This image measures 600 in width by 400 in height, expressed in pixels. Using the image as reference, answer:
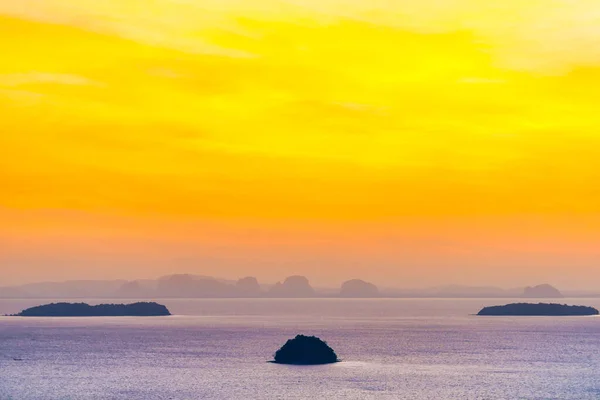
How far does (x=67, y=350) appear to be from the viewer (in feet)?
633

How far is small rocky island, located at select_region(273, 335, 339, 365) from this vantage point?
150m

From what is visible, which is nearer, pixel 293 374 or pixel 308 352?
pixel 293 374

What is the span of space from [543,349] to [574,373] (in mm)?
54495

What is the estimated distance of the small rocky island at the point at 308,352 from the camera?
491ft

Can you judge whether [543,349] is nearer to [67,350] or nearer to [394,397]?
[394,397]

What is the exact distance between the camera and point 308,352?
494ft

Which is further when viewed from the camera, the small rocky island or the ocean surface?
the small rocky island

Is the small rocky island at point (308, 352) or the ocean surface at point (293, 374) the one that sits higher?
the small rocky island at point (308, 352)

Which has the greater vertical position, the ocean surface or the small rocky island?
the small rocky island

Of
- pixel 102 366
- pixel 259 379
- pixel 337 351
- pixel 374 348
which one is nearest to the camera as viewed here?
pixel 259 379

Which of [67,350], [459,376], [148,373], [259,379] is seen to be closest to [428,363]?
[459,376]

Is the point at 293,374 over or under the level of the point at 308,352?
under

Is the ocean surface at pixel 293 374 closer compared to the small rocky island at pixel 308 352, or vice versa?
the ocean surface at pixel 293 374

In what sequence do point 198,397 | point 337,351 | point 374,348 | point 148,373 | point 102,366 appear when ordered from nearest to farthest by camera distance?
point 198,397 < point 148,373 < point 102,366 < point 337,351 < point 374,348
